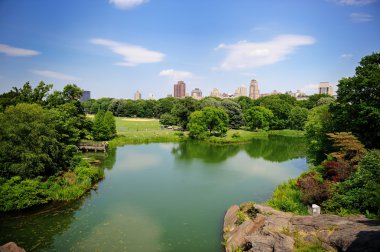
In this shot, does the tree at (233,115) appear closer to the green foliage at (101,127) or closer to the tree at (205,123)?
the tree at (205,123)

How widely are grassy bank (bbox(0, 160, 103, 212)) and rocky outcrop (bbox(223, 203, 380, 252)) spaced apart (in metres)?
12.5

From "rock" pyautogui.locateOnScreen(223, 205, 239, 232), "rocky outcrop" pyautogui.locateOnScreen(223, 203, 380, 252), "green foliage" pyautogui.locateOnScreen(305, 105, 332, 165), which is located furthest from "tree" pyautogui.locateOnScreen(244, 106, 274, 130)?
"rocky outcrop" pyautogui.locateOnScreen(223, 203, 380, 252)

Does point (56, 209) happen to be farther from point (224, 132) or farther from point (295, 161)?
point (224, 132)

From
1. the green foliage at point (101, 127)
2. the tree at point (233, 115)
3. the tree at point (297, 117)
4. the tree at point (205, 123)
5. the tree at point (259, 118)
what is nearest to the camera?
the green foliage at point (101, 127)

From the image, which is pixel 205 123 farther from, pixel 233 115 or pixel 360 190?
pixel 360 190

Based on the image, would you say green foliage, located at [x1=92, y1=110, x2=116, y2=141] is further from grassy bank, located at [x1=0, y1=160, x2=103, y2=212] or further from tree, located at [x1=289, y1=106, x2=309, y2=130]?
tree, located at [x1=289, y1=106, x2=309, y2=130]

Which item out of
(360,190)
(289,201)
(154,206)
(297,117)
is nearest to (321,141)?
(289,201)

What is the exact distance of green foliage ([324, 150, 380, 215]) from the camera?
13555mm

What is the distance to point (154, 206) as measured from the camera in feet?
64.2

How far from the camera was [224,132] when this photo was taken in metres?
53.5

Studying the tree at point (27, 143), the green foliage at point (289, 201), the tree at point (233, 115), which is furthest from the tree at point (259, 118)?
the tree at point (27, 143)

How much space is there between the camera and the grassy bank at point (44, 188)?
17.3 meters

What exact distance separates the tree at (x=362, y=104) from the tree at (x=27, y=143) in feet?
80.2

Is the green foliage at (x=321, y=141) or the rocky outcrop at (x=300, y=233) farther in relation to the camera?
the green foliage at (x=321, y=141)
